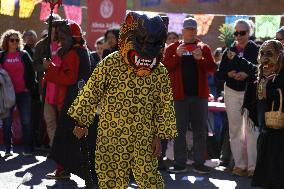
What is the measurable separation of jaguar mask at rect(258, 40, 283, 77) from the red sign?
471 cm

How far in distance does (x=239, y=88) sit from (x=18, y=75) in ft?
10.9

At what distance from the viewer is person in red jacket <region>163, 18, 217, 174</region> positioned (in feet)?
26.6

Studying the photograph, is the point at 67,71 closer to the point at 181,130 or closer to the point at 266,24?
the point at 181,130

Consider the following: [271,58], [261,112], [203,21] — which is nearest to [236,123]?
[261,112]

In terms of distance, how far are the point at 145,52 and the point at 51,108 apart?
365cm

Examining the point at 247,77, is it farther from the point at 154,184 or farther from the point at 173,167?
the point at 154,184

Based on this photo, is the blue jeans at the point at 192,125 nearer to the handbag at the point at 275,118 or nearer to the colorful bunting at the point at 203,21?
the handbag at the point at 275,118

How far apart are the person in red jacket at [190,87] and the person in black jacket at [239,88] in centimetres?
27

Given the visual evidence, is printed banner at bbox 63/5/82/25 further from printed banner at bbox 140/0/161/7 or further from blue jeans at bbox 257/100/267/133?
blue jeans at bbox 257/100/267/133

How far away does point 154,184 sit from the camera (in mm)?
5070

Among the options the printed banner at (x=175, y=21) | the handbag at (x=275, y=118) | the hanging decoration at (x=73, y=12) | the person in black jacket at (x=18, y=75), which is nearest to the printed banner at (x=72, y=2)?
the hanging decoration at (x=73, y=12)

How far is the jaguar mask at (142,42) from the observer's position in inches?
193

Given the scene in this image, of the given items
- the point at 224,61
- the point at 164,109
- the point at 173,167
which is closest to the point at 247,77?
the point at 224,61

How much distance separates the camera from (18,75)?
9289 mm
